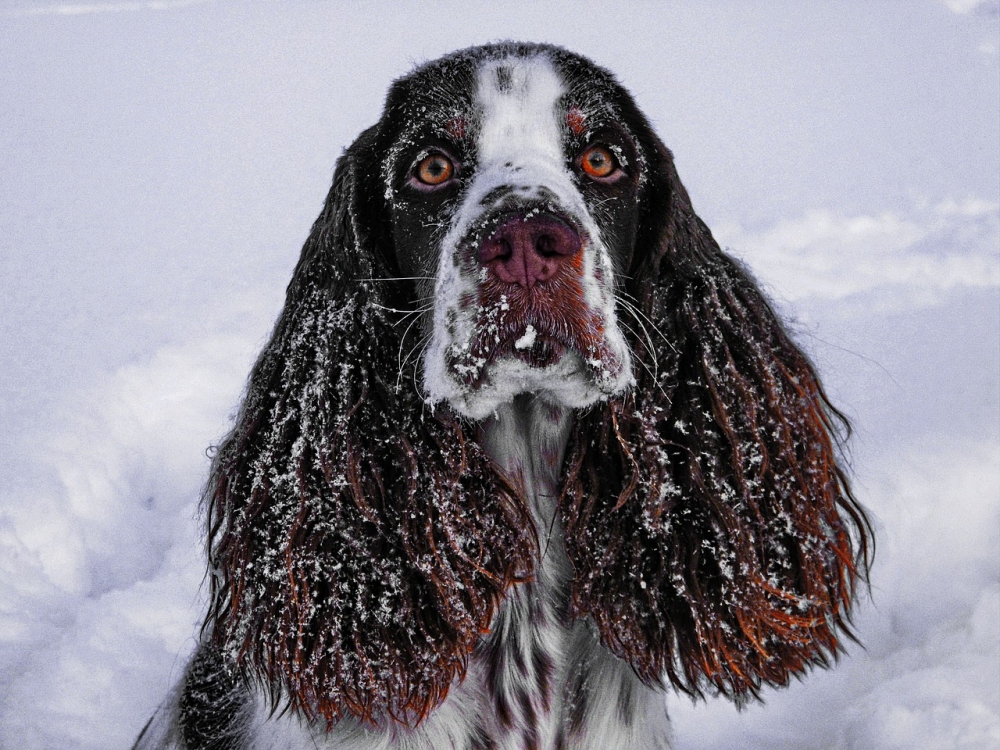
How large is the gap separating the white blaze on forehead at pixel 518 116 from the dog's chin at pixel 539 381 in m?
0.48

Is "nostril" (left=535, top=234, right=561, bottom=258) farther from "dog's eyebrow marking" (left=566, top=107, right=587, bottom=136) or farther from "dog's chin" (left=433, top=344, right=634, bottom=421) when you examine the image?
"dog's eyebrow marking" (left=566, top=107, right=587, bottom=136)

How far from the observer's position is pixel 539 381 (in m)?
2.46

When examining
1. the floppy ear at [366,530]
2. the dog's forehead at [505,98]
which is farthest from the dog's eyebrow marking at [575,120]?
the floppy ear at [366,530]

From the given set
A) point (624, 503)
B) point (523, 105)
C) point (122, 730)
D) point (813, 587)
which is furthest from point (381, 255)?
point (122, 730)

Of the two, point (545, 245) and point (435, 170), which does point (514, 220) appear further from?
point (435, 170)

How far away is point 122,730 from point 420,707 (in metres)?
1.73

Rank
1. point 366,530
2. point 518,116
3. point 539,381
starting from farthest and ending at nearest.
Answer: point 366,530, point 518,116, point 539,381

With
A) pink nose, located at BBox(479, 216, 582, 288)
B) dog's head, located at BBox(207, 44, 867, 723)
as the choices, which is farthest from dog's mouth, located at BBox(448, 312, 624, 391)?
dog's head, located at BBox(207, 44, 867, 723)

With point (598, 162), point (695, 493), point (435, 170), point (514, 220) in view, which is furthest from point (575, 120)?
point (695, 493)

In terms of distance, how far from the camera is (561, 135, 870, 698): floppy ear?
2846 millimetres

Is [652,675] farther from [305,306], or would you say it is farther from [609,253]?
[305,306]

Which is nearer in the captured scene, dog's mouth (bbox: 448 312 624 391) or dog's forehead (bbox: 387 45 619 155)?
dog's mouth (bbox: 448 312 624 391)

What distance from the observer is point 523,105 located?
2.67 meters

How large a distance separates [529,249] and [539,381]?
30cm
